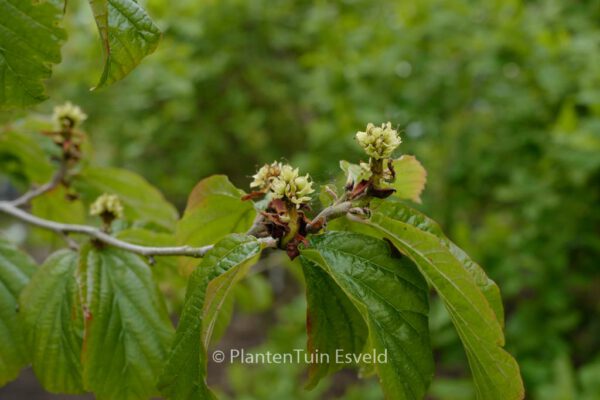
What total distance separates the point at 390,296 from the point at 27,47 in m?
0.45

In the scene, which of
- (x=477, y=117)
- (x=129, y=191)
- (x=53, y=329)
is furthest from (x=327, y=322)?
(x=477, y=117)

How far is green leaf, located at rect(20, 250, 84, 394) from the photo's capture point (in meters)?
0.81

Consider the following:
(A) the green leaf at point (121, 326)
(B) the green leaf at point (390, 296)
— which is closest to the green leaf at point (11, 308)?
(A) the green leaf at point (121, 326)

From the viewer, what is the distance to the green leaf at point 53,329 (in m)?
0.81

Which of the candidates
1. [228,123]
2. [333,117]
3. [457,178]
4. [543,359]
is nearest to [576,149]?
[457,178]

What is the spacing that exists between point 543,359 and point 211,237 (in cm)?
209

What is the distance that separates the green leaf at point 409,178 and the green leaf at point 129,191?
1.65 ft

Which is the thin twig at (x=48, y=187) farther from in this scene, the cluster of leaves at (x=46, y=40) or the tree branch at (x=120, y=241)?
the cluster of leaves at (x=46, y=40)

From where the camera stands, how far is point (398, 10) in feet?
9.53

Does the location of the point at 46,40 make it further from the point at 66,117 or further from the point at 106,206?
the point at 66,117

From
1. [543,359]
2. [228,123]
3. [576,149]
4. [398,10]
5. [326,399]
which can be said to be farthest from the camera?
[228,123]

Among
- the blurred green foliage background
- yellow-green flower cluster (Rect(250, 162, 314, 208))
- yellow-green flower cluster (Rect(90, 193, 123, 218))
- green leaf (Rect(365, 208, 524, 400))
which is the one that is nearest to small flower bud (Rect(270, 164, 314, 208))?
yellow-green flower cluster (Rect(250, 162, 314, 208))

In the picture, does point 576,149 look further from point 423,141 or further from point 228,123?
point 228,123

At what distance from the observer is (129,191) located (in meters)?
1.16
